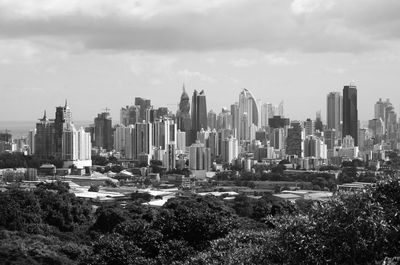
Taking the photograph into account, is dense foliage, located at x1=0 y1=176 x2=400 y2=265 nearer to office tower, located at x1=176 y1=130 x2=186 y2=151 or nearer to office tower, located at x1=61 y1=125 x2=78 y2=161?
office tower, located at x1=61 y1=125 x2=78 y2=161

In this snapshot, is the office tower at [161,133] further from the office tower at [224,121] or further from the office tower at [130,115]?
the office tower at [224,121]

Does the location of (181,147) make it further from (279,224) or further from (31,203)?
(279,224)

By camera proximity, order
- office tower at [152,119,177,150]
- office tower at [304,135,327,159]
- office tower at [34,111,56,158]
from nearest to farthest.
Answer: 1. office tower at [34,111,56,158]
2. office tower at [304,135,327,159]
3. office tower at [152,119,177,150]

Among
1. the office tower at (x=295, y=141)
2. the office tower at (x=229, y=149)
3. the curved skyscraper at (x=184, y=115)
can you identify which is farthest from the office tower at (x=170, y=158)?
the curved skyscraper at (x=184, y=115)

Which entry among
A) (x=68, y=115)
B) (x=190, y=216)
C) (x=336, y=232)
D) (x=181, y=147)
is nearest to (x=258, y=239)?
(x=336, y=232)

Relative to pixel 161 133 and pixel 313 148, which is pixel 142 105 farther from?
pixel 313 148

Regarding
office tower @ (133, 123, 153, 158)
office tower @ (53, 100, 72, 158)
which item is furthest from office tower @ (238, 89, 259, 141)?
office tower @ (53, 100, 72, 158)
